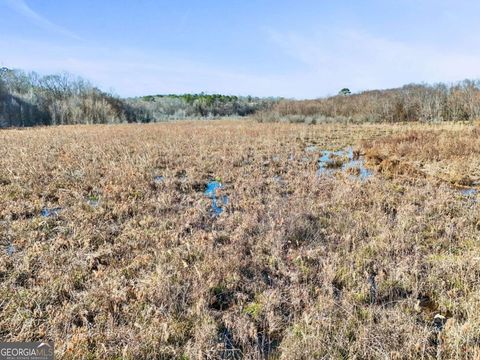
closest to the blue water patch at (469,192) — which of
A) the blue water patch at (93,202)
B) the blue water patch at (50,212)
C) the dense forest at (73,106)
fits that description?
the blue water patch at (93,202)

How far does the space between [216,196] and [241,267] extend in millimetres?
3890

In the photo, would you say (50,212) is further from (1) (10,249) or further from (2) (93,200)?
(1) (10,249)

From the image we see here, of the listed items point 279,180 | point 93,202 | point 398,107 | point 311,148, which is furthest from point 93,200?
point 398,107

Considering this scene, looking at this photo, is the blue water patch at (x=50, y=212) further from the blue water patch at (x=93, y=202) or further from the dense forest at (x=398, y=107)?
the dense forest at (x=398, y=107)

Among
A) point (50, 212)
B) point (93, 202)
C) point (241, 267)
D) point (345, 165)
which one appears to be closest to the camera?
point (241, 267)

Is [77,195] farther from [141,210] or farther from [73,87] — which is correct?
[73,87]

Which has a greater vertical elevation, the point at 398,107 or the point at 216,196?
the point at 398,107

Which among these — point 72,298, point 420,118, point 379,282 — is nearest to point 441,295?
point 379,282

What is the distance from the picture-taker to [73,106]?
4141 centimetres

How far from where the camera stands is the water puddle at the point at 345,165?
10555 mm

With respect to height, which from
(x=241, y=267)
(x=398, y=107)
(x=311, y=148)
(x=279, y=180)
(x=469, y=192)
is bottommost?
(x=241, y=267)

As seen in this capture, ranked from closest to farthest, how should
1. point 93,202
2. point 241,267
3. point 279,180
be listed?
point 241,267 < point 93,202 < point 279,180

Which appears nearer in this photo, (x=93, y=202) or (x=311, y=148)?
(x=93, y=202)

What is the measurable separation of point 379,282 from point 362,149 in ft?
40.3
